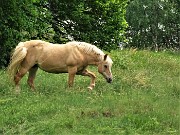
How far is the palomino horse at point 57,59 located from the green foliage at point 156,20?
22758mm

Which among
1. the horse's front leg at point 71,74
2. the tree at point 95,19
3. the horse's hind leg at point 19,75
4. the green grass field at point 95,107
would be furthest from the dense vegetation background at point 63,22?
the horse's front leg at point 71,74

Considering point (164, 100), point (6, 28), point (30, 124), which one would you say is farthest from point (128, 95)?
point (6, 28)

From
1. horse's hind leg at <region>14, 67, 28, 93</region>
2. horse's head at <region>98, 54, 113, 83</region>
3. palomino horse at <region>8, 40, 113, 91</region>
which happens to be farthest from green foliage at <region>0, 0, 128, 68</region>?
horse's head at <region>98, 54, 113, 83</region>

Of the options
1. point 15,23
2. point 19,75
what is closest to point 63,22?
point 15,23

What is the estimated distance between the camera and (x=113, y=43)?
72.1ft

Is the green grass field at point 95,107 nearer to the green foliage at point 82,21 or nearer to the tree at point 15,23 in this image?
the tree at point 15,23

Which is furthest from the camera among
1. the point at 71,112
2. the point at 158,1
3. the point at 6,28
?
the point at 158,1

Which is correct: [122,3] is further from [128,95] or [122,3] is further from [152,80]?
[128,95]

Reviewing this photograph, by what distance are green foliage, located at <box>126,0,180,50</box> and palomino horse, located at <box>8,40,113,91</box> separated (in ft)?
74.7

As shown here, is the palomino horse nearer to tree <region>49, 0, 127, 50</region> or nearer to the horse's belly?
the horse's belly

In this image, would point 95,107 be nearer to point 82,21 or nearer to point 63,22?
point 82,21

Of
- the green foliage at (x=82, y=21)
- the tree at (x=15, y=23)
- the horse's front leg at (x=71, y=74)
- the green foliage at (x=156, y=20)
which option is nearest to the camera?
the horse's front leg at (x=71, y=74)

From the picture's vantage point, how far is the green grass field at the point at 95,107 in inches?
345

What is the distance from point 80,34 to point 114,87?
951 centimetres
